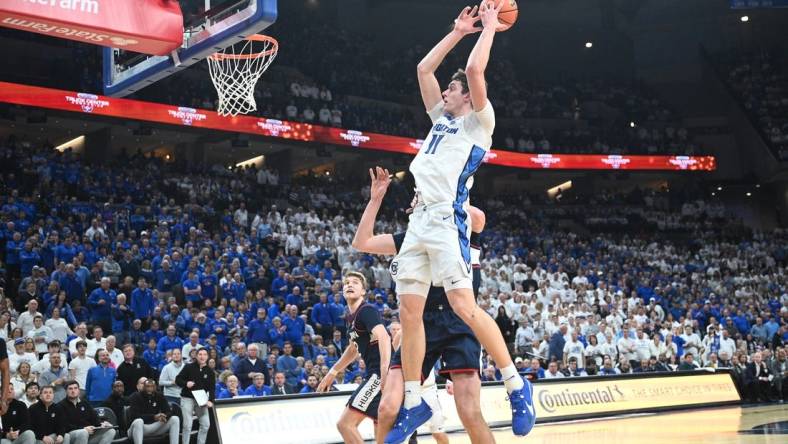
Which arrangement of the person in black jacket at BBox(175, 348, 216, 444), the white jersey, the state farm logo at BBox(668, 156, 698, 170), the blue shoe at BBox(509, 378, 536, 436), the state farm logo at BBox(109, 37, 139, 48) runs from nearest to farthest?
the blue shoe at BBox(509, 378, 536, 436), the white jersey, the state farm logo at BBox(109, 37, 139, 48), the person in black jacket at BBox(175, 348, 216, 444), the state farm logo at BBox(668, 156, 698, 170)

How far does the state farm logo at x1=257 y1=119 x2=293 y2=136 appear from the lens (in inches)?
1193

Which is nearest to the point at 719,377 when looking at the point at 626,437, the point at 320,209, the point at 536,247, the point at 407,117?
the point at 626,437

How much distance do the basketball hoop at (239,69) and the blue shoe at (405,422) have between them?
8.68m

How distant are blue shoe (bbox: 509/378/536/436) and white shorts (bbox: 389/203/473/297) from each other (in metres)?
0.71

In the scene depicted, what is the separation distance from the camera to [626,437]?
494 inches

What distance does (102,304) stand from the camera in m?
16.8

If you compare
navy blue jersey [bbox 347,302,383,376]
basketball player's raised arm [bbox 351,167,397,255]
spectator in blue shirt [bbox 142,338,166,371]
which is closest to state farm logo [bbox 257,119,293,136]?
spectator in blue shirt [bbox 142,338,166,371]

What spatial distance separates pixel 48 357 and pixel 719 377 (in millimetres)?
15460

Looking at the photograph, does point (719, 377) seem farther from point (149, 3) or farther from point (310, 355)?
point (149, 3)

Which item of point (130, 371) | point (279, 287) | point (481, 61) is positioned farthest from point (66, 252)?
point (481, 61)

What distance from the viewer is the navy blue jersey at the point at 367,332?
7645mm

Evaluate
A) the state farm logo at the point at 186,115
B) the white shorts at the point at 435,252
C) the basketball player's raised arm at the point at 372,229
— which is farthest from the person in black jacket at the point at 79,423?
the state farm logo at the point at 186,115

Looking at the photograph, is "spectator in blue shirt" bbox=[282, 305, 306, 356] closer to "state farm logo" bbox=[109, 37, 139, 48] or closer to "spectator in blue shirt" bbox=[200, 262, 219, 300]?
"spectator in blue shirt" bbox=[200, 262, 219, 300]

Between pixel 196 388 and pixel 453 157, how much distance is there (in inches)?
356
